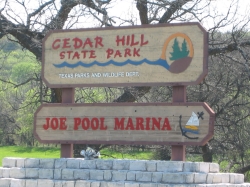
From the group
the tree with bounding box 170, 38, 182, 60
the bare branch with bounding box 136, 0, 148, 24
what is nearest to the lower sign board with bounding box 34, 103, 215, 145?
the tree with bounding box 170, 38, 182, 60

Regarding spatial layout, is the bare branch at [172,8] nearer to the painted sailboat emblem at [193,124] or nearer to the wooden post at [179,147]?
the wooden post at [179,147]

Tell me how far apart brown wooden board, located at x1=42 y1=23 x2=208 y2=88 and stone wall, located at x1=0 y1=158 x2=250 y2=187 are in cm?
160

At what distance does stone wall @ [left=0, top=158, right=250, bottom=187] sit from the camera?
8.01 m

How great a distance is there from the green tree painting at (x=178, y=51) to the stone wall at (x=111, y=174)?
2.01 meters

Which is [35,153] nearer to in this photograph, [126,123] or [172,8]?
[172,8]

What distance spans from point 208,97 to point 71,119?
5.21m

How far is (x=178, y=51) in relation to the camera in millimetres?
9125

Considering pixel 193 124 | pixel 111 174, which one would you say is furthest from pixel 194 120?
pixel 111 174

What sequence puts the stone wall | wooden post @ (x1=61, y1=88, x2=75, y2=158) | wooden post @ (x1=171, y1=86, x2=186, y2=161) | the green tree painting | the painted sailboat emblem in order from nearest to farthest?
the stone wall < the painted sailboat emblem < wooden post @ (x1=171, y1=86, x2=186, y2=161) < the green tree painting < wooden post @ (x1=61, y1=88, x2=75, y2=158)

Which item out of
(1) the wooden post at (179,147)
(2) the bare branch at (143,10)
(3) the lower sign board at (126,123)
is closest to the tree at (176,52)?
(1) the wooden post at (179,147)

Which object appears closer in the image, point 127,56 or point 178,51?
point 178,51

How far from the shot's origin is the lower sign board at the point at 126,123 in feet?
28.9

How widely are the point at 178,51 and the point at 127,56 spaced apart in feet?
3.19

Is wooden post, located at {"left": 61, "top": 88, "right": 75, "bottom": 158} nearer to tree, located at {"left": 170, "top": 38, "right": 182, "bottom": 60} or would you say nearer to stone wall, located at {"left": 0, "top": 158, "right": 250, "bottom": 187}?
stone wall, located at {"left": 0, "top": 158, "right": 250, "bottom": 187}
